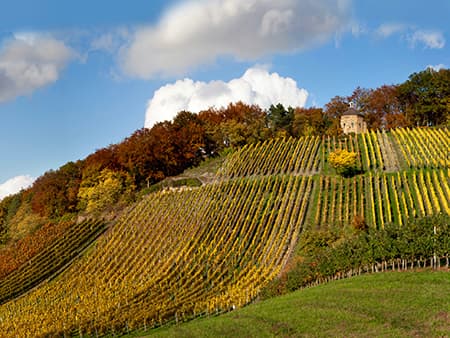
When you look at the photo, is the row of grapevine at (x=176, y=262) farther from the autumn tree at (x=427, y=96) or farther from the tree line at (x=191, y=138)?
the autumn tree at (x=427, y=96)

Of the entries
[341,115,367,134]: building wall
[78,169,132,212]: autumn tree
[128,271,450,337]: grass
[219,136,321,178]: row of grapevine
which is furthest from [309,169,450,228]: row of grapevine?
[78,169,132,212]: autumn tree

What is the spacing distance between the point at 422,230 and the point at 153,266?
24471 millimetres

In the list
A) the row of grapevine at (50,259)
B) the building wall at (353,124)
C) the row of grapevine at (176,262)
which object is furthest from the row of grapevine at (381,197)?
the row of grapevine at (50,259)

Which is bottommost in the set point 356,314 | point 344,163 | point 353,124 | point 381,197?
point 356,314

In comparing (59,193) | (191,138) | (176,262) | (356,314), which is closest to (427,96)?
(191,138)

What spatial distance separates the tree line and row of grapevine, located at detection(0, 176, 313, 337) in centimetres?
1072

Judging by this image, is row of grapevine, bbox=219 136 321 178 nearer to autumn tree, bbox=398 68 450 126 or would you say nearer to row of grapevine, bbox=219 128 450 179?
row of grapevine, bbox=219 128 450 179

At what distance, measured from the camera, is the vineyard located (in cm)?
3566

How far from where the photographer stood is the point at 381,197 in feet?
161

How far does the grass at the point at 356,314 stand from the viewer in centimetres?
1922

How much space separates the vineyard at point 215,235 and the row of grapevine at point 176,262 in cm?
12

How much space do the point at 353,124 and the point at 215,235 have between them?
39.3m

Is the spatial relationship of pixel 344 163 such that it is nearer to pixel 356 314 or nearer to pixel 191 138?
pixel 191 138

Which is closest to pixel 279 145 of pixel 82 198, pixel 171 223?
pixel 171 223
